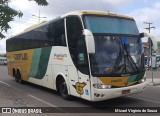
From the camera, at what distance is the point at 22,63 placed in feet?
67.7

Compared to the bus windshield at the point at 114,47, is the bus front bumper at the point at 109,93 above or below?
below

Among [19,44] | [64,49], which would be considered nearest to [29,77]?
[19,44]

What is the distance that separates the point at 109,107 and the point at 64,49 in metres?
3.15

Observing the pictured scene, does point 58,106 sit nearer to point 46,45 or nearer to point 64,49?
point 64,49

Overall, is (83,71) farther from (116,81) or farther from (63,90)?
(63,90)

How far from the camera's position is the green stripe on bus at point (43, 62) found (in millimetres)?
15583

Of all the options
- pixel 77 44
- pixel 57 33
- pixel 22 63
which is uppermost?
pixel 57 33

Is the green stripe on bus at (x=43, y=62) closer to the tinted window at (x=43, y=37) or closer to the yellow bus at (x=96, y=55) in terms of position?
the tinted window at (x=43, y=37)

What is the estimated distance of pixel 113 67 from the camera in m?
11.4

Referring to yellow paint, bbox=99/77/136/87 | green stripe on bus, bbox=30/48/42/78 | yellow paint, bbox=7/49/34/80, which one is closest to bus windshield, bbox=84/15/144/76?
yellow paint, bbox=99/77/136/87

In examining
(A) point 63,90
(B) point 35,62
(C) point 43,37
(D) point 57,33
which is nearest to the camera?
(A) point 63,90

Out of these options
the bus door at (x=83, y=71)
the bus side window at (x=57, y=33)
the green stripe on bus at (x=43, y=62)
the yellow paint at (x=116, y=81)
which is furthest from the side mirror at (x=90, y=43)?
the green stripe on bus at (x=43, y=62)

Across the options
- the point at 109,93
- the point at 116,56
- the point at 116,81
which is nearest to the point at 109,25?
the point at 116,56

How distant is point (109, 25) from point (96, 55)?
1.46 m
